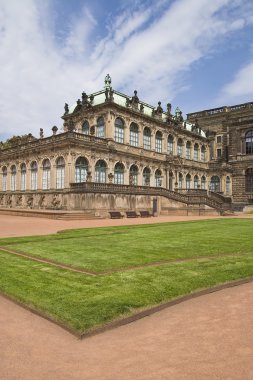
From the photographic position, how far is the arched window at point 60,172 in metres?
35.8

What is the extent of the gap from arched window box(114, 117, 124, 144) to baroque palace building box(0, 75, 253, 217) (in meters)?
0.12

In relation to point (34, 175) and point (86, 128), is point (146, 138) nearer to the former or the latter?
point (86, 128)

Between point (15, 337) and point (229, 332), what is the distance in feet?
11.4

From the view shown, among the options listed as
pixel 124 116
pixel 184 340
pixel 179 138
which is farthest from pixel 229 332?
pixel 179 138

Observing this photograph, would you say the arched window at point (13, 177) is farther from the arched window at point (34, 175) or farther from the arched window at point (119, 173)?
the arched window at point (119, 173)

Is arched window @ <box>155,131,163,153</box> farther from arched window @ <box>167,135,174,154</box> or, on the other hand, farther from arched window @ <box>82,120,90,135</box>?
arched window @ <box>82,120,90,135</box>

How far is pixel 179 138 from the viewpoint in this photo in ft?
172

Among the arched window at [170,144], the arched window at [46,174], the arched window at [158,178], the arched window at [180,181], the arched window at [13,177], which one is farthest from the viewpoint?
the arched window at [180,181]

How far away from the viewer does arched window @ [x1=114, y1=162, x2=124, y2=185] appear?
40469 mm

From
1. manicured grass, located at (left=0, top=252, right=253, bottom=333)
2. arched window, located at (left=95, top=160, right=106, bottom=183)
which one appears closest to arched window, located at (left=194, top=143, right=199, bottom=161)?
arched window, located at (left=95, top=160, right=106, bottom=183)

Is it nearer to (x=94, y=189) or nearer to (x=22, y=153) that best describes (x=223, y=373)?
(x=94, y=189)

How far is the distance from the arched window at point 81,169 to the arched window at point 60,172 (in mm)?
1448

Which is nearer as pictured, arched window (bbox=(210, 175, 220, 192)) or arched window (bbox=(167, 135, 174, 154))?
arched window (bbox=(167, 135, 174, 154))

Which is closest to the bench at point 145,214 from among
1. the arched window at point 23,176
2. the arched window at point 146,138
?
the arched window at point 146,138
